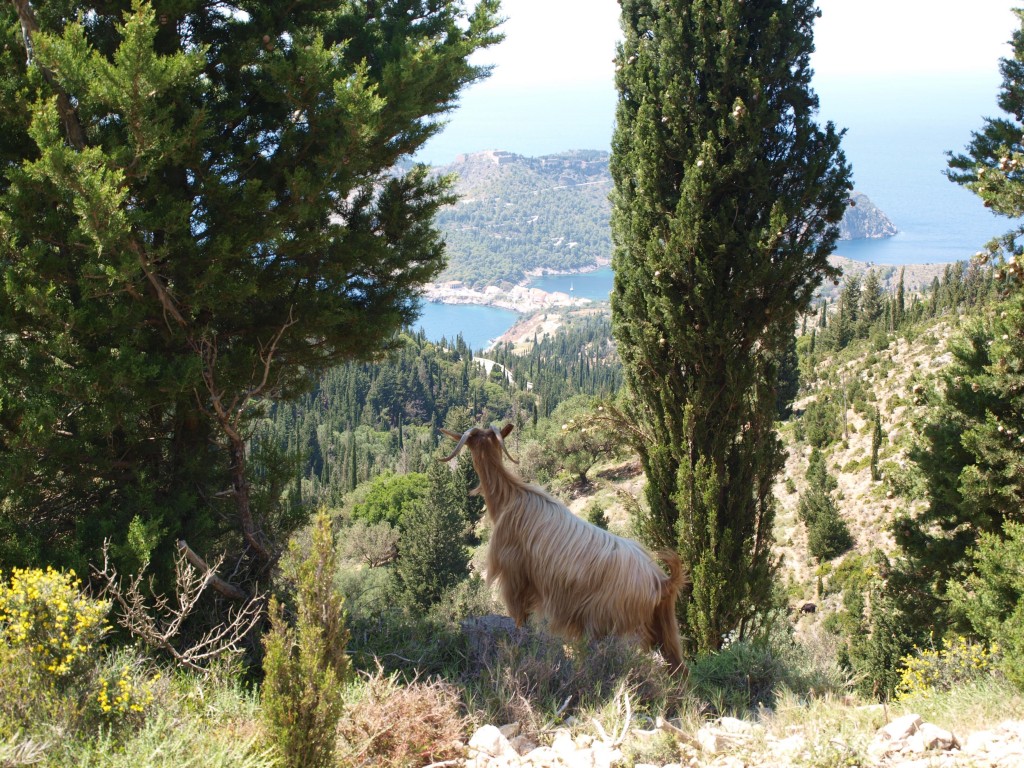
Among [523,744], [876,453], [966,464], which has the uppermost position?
[966,464]

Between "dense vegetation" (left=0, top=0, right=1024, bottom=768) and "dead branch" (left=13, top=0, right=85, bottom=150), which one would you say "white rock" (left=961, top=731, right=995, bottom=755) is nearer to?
"dense vegetation" (left=0, top=0, right=1024, bottom=768)

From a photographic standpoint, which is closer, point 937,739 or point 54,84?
point 937,739

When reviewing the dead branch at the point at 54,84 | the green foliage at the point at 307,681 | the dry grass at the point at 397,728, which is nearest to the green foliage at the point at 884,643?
the dry grass at the point at 397,728

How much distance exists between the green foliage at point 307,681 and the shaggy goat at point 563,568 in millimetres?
2215

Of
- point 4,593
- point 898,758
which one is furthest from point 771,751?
point 4,593

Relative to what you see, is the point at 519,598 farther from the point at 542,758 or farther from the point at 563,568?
the point at 542,758

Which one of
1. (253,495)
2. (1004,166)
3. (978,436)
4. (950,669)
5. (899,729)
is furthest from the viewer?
(978,436)

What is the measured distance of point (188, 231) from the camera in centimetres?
451

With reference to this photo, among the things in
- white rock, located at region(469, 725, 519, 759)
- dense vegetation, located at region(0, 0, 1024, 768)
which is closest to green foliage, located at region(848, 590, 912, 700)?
dense vegetation, located at region(0, 0, 1024, 768)

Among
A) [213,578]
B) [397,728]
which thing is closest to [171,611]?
[213,578]

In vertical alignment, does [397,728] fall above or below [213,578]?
below

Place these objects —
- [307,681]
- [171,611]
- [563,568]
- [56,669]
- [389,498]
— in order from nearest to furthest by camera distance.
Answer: [307,681] < [56,669] < [171,611] < [563,568] < [389,498]

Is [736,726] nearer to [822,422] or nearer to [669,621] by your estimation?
[669,621]

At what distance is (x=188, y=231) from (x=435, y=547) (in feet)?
79.3
